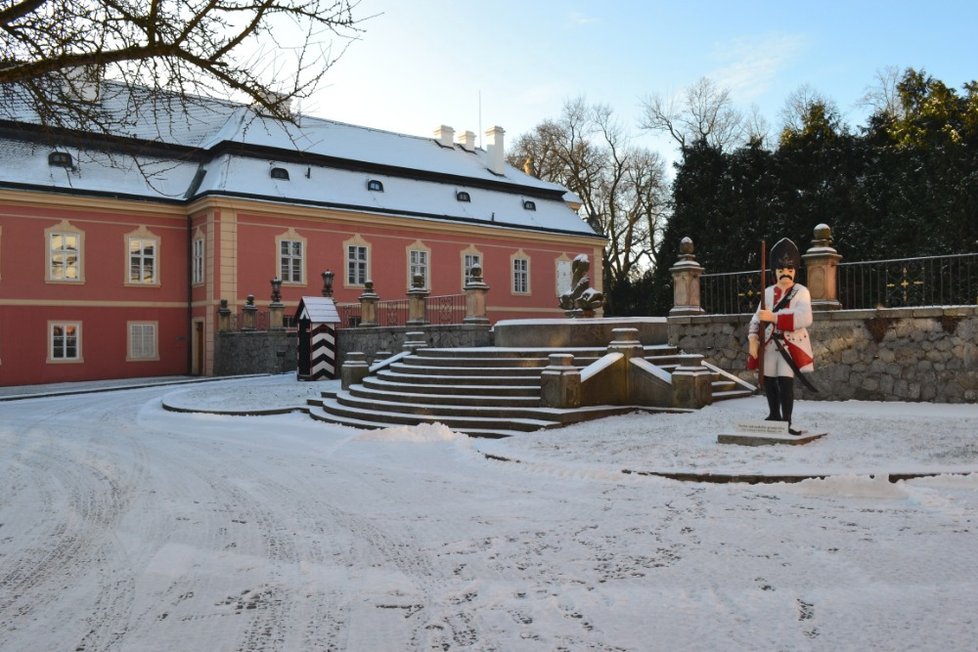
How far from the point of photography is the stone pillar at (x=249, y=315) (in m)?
26.0

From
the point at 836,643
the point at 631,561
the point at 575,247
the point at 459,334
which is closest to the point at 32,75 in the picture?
the point at 631,561

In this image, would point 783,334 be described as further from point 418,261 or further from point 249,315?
point 418,261

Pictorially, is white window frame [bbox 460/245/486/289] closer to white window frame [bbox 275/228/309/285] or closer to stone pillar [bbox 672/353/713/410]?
white window frame [bbox 275/228/309/285]

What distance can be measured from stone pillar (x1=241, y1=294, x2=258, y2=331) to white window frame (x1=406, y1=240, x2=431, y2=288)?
7141 millimetres

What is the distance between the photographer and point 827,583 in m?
4.42

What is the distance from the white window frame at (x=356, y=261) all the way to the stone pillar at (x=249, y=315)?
4423 millimetres

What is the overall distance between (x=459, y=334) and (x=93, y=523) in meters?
11.2

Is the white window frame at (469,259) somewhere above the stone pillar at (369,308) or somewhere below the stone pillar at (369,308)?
above

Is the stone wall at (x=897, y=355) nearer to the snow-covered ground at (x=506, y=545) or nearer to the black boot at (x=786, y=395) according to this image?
the snow-covered ground at (x=506, y=545)

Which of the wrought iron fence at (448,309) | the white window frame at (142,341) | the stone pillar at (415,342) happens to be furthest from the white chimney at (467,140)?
the stone pillar at (415,342)

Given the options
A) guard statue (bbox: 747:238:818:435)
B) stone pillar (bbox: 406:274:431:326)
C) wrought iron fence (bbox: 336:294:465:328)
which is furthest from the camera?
wrought iron fence (bbox: 336:294:465:328)

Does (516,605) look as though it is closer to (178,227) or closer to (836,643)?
(836,643)

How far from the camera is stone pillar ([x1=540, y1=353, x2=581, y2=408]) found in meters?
11.4

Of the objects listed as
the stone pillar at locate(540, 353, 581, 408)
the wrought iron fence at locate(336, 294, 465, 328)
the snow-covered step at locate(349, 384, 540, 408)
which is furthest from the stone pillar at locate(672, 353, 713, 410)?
the wrought iron fence at locate(336, 294, 465, 328)
